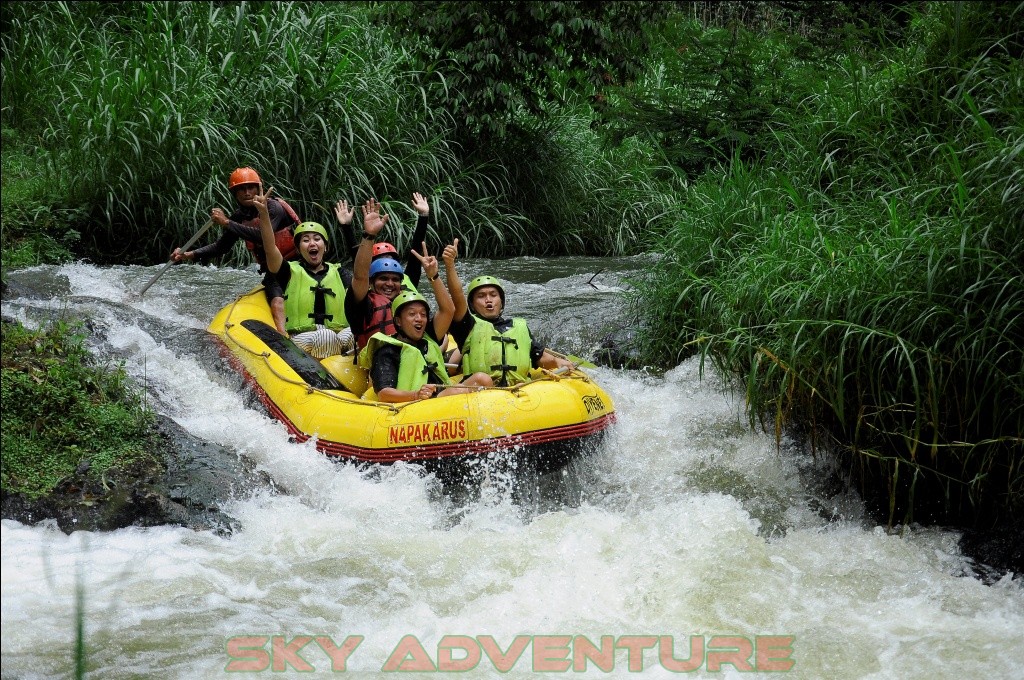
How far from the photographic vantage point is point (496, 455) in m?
4.38

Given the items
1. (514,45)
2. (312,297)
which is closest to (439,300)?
(312,297)

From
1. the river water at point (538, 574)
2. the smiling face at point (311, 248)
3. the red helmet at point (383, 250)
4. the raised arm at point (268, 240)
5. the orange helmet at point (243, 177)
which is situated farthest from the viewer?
the orange helmet at point (243, 177)

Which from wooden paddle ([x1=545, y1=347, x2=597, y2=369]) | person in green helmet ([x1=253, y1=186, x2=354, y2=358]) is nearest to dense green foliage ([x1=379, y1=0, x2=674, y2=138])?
person in green helmet ([x1=253, y1=186, x2=354, y2=358])

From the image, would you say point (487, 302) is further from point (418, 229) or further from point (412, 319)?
point (418, 229)

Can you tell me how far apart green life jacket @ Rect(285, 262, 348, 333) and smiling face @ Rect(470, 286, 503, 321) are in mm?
1168

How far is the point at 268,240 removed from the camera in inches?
226

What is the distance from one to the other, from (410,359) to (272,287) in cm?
155

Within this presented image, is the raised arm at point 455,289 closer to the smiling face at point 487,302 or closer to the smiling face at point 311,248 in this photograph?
the smiling face at point 487,302

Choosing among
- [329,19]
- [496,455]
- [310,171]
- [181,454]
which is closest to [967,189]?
[496,455]

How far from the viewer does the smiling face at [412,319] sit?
483cm

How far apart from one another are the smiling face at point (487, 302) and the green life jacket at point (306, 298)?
117 cm

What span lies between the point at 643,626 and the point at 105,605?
68.6 inches

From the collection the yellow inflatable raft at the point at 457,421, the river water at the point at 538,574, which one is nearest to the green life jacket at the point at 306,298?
the river water at the point at 538,574

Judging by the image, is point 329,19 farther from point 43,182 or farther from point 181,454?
point 181,454
